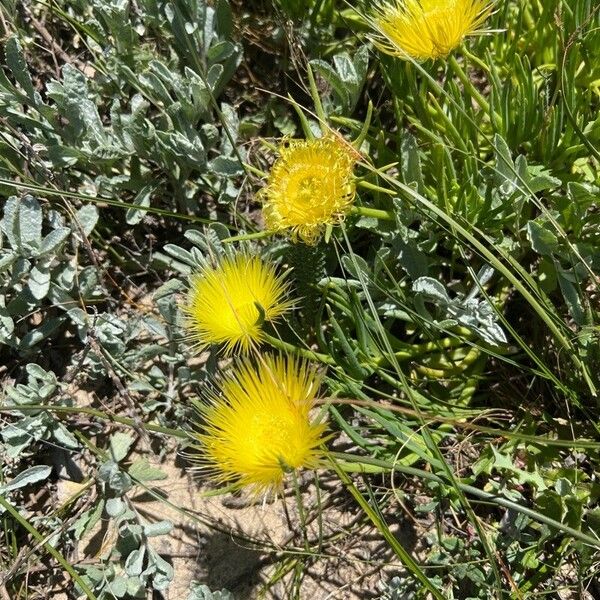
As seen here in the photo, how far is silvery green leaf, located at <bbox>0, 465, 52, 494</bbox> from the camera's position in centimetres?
155

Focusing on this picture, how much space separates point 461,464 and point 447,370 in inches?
7.6

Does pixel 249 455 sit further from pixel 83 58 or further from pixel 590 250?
pixel 83 58

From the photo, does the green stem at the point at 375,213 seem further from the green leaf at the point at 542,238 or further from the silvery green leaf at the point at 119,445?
the silvery green leaf at the point at 119,445

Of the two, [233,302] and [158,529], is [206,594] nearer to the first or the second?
[158,529]

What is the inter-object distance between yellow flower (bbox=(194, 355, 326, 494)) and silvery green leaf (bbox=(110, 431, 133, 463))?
0.41 meters

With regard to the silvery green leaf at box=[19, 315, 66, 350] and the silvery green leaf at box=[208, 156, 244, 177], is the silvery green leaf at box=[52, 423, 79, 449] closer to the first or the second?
the silvery green leaf at box=[19, 315, 66, 350]

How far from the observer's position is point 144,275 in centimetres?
183

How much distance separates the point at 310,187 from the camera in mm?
1328

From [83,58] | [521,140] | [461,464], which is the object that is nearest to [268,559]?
[461,464]

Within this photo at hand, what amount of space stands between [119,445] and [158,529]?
208 mm

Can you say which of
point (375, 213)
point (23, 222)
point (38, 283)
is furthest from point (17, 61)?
point (375, 213)

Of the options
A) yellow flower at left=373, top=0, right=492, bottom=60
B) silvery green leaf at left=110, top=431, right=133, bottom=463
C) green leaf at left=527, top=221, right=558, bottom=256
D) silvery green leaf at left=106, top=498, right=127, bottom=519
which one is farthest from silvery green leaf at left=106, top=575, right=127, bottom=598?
yellow flower at left=373, top=0, right=492, bottom=60

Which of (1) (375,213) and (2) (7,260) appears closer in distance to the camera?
(1) (375,213)

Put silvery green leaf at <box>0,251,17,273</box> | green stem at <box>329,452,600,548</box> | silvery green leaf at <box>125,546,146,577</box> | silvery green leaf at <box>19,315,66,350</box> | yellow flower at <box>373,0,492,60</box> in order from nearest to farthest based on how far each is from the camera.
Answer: green stem at <box>329,452,600,548</box>, yellow flower at <box>373,0,492,60</box>, silvery green leaf at <box>125,546,146,577</box>, silvery green leaf at <box>0,251,17,273</box>, silvery green leaf at <box>19,315,66,350</box>
